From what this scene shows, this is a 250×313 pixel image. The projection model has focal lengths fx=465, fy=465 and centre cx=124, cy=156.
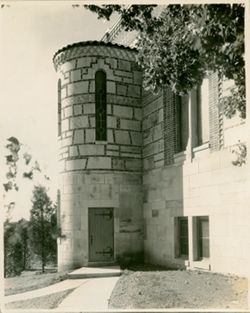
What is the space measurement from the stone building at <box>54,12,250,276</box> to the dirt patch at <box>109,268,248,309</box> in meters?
1.75

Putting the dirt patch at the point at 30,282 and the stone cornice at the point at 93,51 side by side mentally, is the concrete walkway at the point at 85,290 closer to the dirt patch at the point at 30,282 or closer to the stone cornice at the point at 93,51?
the dirt patch at the point at 30,282

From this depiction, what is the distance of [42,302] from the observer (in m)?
10.5

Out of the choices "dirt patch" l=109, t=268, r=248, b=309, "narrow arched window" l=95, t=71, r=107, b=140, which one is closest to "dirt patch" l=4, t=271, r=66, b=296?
"dirt patch" l=109, t=268, r=248, b=309

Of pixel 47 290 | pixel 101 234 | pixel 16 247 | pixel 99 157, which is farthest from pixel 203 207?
pixel 16 247

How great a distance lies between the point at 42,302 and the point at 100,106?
681cm

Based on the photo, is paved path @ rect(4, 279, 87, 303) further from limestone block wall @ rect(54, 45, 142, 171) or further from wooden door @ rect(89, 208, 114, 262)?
limestone block wall @ rect(54, 45, 142, 171)

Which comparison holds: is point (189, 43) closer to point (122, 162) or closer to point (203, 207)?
point (203, 207)

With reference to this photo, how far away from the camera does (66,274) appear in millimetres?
13539

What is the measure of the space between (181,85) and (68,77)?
278 inches

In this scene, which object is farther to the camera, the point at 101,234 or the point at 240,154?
the point at 101,234

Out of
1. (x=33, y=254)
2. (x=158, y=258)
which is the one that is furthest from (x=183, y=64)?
(x=33, y=254)

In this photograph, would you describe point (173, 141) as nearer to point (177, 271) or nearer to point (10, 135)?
point (177, 271)

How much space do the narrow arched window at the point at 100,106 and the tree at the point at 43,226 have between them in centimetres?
256

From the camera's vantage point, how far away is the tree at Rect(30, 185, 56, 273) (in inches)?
587
